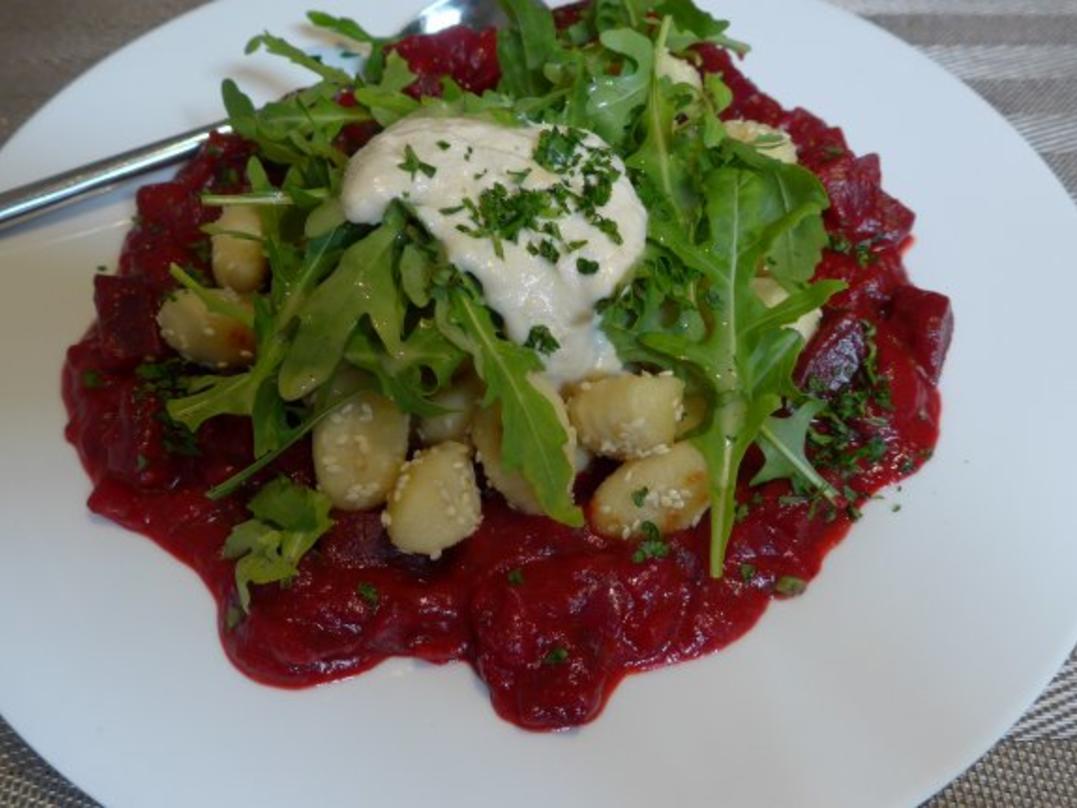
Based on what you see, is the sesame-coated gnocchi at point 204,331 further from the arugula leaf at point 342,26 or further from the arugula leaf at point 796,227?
the arugula leaf at point 796,227

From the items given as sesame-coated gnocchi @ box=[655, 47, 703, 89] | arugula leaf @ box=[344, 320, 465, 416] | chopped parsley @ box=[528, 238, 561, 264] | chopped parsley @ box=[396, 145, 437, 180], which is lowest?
arugula leaf @ box=[344, 320, 465, 416]

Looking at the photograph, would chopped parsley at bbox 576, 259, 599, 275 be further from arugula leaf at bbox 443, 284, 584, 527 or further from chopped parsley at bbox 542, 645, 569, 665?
chopped parsley at bbox 542, 645, 569, 665

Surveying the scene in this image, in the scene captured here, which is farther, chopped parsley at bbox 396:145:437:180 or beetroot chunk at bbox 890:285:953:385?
beetroot chunk at bbox 890:285:953:385

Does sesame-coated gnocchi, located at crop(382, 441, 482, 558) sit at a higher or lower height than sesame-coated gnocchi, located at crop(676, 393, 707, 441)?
higher

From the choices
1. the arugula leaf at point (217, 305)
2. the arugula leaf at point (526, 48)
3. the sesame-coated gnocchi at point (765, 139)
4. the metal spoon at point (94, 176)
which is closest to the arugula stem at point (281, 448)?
the arugula leaf at point (217, 305)

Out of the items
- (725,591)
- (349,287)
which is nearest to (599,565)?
(725,591)

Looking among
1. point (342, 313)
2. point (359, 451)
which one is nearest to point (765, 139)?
point (342, 313)

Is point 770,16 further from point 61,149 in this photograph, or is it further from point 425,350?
point 61,149

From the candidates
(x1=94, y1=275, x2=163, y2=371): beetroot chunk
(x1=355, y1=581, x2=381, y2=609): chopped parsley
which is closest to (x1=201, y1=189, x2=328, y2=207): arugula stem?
(x1=94, y1=275, x2=163, y2=371): beetroot chunk
